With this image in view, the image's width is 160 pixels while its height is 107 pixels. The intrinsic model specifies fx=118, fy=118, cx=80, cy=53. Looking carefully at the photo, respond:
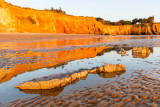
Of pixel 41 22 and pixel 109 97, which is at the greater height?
pixel 41 22

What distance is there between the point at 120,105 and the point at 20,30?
30.3 m

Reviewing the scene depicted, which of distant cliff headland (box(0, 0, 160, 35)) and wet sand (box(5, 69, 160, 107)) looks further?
distant cliff headland (box(0, 0, 160, 35))

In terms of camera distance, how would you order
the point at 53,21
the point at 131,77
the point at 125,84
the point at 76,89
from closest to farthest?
the point at 76,89
the point at 125,84
the point at 131,77
the point at 53,21

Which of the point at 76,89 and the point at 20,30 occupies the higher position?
the point at 20,30

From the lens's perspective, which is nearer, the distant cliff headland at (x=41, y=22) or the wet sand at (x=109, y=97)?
the wet sand at (x=109, y=97)

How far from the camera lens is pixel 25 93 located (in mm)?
3348

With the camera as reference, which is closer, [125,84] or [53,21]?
[125,84]

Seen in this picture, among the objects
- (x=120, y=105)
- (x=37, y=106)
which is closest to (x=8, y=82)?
(x=37, y=106)

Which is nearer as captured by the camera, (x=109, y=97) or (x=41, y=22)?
(x=109, y=97)

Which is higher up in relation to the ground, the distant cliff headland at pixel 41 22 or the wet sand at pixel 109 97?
the distant cliff headland at pixel 41 22

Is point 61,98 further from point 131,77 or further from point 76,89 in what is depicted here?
point 131,77

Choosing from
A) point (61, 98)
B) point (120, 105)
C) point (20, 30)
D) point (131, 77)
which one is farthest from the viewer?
point (20, 30)

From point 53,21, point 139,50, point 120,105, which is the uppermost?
point 53,21

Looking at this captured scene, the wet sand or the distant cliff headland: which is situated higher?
the distant cliff headland
